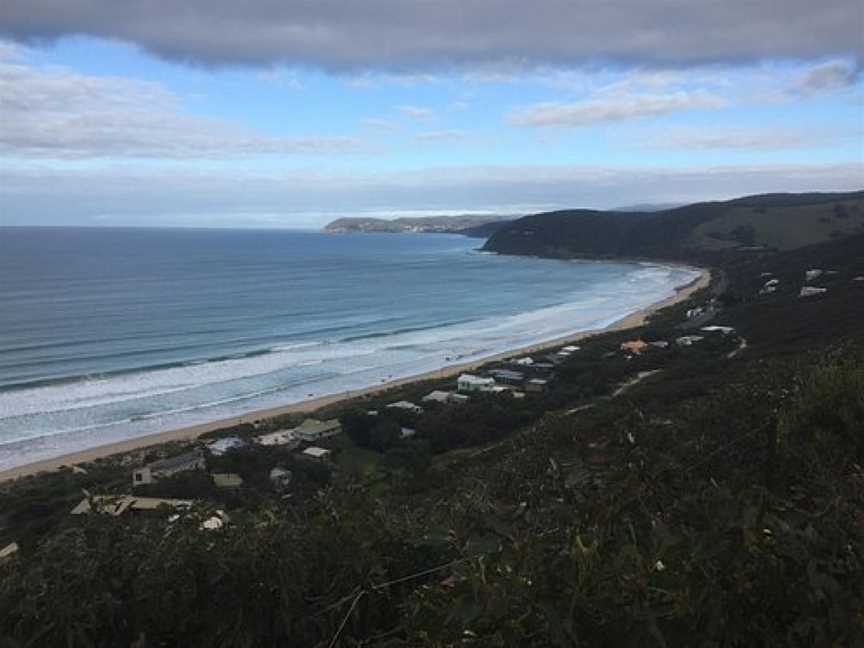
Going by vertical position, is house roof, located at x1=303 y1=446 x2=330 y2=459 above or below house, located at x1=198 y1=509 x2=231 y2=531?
below

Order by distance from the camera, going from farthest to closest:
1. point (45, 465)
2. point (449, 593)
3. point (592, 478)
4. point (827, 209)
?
point (827, 209), point (45, 465), point (592, 478), point (449, 593)

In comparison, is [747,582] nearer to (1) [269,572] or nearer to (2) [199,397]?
(1) [269,572]

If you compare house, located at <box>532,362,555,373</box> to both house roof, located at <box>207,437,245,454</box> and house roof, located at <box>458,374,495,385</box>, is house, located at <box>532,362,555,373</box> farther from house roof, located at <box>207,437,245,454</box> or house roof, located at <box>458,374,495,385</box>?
house roof, located at <box>207,437,245,454</box>

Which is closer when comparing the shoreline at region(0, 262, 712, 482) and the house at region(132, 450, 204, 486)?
the house at region(132, 450, 204, 486)

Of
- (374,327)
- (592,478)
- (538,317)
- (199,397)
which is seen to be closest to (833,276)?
(538,317)

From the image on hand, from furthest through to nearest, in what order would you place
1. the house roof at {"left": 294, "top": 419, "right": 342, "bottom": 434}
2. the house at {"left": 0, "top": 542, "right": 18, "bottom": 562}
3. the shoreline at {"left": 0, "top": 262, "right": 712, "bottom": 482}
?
the house roof at {"left": 294, "top": 419, "right": 342, "bottom": 434}
the shoreline at {"left": 0, "top": 262, "right": 712, "bottom": 482}
the house at {"left": 0, "top": 542, "right": 18, "bottom": 562}

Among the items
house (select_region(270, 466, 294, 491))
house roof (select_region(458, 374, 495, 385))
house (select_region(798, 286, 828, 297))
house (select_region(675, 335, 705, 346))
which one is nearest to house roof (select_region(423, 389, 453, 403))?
house roof (select_region(458, 374, 495, 385))

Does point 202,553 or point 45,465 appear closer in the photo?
point 202,553

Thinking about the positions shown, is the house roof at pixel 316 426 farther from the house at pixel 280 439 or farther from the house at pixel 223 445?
the house at pixel 223 445

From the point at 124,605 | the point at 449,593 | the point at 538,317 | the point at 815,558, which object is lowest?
the point at 538,317
